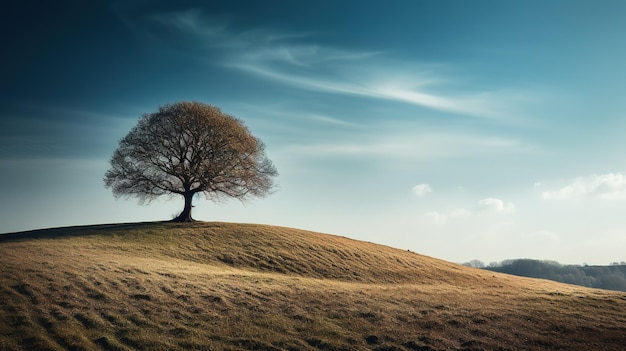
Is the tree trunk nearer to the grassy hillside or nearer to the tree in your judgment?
the tree

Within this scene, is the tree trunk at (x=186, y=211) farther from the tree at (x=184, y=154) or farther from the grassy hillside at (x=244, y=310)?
the grassy hillside at (x=244, y=310)

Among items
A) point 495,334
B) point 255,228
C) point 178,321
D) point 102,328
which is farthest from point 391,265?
point 102,328

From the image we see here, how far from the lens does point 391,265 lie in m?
44.5

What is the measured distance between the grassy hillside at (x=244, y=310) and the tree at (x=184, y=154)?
18447mm

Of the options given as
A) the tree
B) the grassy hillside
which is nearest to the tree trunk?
the tree

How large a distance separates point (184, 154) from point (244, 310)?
3680cm

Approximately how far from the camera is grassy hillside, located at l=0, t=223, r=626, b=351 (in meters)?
18.4

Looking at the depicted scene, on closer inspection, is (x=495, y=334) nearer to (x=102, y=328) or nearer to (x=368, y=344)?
(x=368, y=344)

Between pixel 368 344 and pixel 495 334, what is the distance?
697 cm

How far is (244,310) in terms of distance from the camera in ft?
73.5

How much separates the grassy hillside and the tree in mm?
18447

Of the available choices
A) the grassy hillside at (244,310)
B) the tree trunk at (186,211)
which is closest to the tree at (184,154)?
the tree trunk at (186,211)

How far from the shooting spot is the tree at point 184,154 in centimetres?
5397

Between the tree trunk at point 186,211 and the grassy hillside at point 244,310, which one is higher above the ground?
the tree trunk at point 186,211
